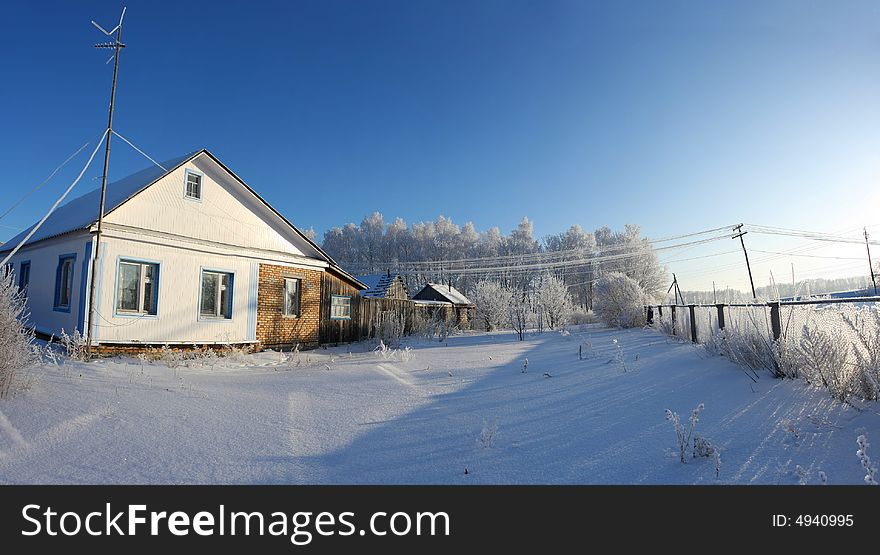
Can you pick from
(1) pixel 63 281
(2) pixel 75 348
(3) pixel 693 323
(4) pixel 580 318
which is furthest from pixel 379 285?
(2) pixel 75 348

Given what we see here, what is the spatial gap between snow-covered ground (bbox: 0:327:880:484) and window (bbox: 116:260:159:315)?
3621 mm

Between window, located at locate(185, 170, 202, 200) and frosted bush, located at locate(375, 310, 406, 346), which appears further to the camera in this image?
frosted bush, located at locate(375, 310, 406, 346)

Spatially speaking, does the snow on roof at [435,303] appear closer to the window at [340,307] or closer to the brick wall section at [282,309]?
the window at [340,307]

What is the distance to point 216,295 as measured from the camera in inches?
465

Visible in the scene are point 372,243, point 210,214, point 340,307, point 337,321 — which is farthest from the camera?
point 372,243

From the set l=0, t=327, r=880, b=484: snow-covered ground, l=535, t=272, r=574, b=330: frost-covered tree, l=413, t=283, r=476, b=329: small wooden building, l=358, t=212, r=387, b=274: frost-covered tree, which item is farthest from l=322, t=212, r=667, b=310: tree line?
l=0, t=327, r=880, b=484: snow-covered ground

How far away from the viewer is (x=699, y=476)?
2869 mm

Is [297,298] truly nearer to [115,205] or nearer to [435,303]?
[115,205]

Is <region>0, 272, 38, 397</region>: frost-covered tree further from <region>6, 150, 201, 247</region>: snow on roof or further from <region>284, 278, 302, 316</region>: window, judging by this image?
<region>284, 278, 302, 316</region>: window

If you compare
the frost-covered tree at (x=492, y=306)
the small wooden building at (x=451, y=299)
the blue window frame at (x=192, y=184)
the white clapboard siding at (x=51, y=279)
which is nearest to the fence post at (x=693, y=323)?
the blue window frame at (x=192, y=184)

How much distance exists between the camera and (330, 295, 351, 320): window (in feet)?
51.5

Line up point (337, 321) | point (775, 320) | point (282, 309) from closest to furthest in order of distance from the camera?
1. point (775, 320)
2. point (282, 309)
3. point (337, 321)

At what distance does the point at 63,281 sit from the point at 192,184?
3981 millimetres
